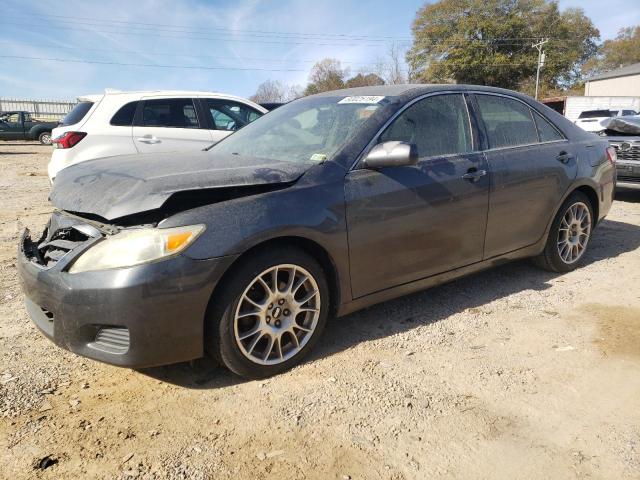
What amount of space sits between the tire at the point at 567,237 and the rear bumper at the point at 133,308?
3125 millimetres

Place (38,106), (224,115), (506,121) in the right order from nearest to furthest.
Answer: (506,121)
(224,115)
(38,106)

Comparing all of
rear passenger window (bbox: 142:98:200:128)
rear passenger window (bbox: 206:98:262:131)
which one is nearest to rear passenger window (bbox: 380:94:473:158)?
rear passenger window (bbox: 206:98:262:131)

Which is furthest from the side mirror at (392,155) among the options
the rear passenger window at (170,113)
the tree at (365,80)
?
the tree at (365,80)

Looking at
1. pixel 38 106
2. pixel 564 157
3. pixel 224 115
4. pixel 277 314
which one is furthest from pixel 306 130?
pixel 38 106

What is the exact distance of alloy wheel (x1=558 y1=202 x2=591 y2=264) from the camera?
4.43m

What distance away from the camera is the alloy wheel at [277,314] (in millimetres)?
2641

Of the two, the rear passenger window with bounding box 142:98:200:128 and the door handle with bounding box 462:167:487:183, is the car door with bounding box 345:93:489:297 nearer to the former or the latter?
the door handle with bounding box 462:167:487:183

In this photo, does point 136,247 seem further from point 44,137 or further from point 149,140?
point 44,137

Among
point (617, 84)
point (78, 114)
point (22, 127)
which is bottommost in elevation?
point (78, 114)

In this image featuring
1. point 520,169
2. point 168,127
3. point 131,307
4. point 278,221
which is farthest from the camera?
point 168,127

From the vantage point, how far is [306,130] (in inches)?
136

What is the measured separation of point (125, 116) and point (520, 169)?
5.04 meters

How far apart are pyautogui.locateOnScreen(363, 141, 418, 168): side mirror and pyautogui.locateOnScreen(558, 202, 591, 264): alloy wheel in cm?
215

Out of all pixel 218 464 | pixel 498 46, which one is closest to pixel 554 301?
pixel 218 464
